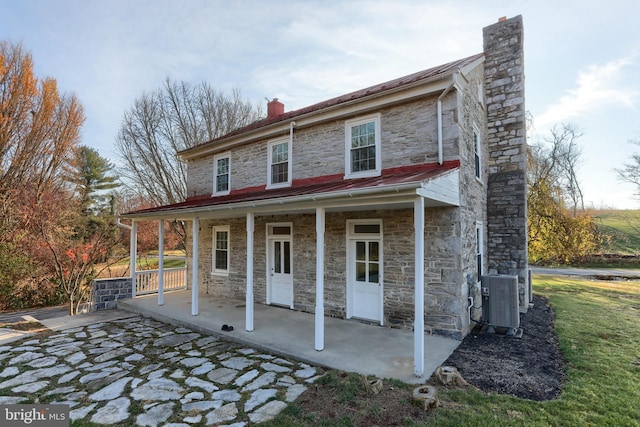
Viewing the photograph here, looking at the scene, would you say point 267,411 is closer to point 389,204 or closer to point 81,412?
point 81,412

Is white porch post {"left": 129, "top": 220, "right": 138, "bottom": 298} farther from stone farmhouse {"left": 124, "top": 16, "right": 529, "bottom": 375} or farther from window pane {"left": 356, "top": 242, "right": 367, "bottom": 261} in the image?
window pane {"left": 356, "top": 242, "right": 367, "bottom": 261}

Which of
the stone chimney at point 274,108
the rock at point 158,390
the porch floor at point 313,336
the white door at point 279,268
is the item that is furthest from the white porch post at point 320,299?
the stone chimney at point 274,108

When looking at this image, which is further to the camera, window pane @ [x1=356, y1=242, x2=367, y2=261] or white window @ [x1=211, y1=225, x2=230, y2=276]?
white window @ [x1=211, y1=225, x2=230, y2=276]

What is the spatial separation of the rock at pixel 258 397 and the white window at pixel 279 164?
5778 mm

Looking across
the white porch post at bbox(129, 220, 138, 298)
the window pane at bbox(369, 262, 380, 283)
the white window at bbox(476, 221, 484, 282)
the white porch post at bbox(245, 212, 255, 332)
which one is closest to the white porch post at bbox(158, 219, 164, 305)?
the white porch post at bbox(129, 220, 138, 298)

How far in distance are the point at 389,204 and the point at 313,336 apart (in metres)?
3.08

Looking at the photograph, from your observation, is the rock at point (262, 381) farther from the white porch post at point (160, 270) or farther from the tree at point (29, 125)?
the tree at point (29, 125)

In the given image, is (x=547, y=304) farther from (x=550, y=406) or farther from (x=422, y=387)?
(x=422, y=387)

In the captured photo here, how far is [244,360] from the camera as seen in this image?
17.0 feet

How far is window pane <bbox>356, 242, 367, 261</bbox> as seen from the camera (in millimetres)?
7304

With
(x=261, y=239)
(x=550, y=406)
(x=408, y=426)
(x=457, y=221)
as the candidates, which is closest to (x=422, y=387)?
(x=408, y=426)

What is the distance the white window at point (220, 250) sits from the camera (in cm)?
1042

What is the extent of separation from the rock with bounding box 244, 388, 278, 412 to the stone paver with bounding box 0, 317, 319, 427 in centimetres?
1

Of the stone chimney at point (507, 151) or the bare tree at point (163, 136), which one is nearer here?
the stone chimney at point (507, 151)
